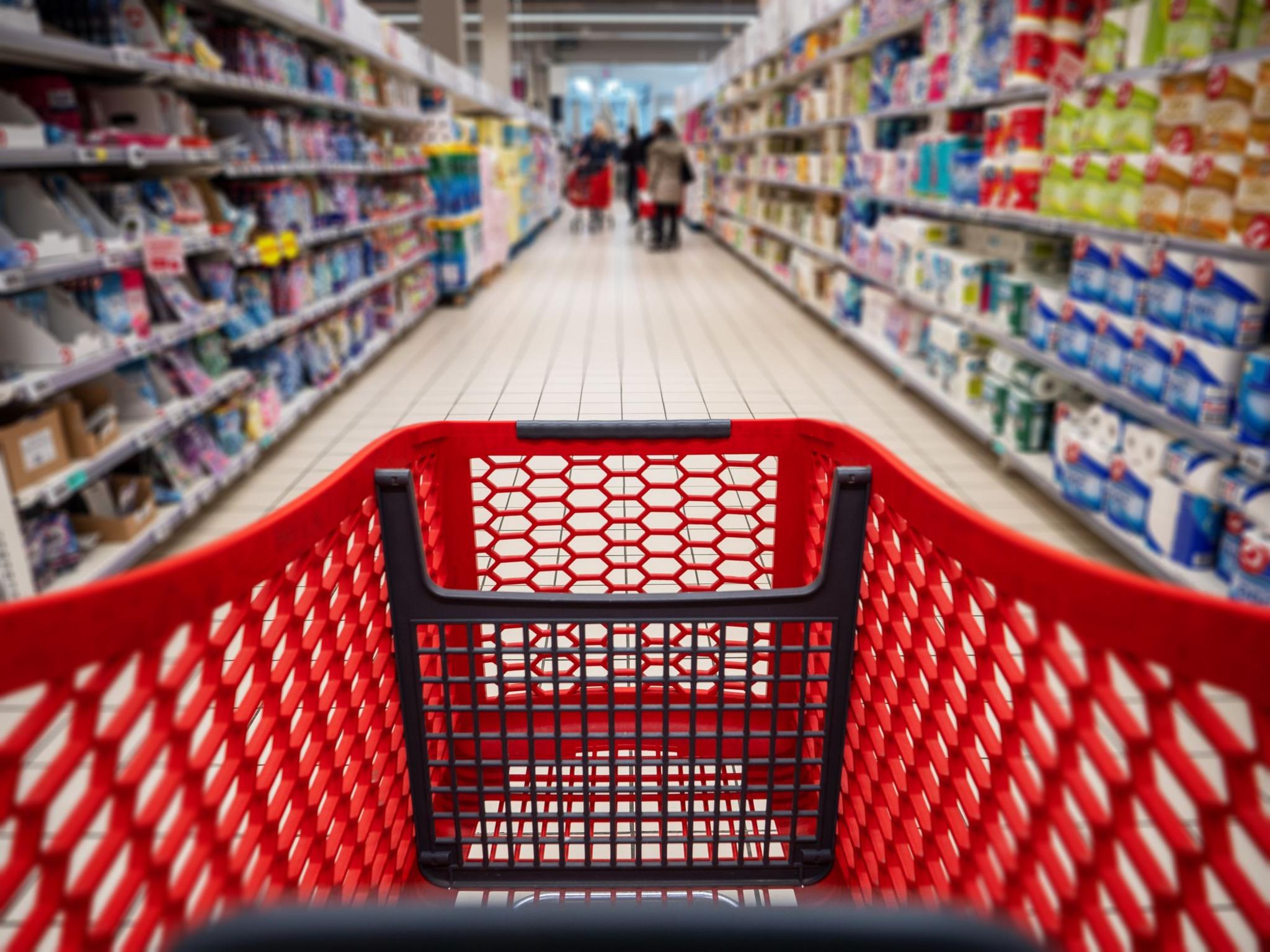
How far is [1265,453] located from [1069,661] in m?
2.19

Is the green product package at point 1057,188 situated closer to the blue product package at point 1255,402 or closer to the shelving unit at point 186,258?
the blue product package at point 1255,402

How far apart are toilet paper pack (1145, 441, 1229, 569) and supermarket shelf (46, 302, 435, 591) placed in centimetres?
309

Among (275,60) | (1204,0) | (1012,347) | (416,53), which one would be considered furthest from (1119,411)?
(416,53)

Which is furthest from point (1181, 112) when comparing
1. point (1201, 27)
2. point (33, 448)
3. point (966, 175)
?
point (33, 448)

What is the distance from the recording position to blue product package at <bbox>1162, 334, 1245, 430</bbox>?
2.65m

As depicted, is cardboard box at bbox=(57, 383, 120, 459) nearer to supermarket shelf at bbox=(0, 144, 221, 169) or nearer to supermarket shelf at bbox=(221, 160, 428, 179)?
Result: supermarket shelf at bbox=(0, 144, 221, 169)

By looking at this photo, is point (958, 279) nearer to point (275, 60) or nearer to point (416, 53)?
point (275, 60)

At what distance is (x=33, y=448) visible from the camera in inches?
105

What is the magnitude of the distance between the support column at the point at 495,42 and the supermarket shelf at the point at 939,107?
286 inches

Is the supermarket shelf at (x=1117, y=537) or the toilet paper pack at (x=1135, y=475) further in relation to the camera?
the toilet paper pack at (x=1135, y=475)

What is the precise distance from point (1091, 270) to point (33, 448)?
3.58 meters

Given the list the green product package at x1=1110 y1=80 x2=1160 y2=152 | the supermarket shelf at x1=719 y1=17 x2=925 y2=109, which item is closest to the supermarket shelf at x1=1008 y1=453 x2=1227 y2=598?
the green product package at x1=1110 y1=80 x2=1160 y2=152

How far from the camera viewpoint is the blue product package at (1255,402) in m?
2.46

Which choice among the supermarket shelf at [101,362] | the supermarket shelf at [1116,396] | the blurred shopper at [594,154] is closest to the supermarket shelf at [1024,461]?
the supermarket shelf at [1116,396]
